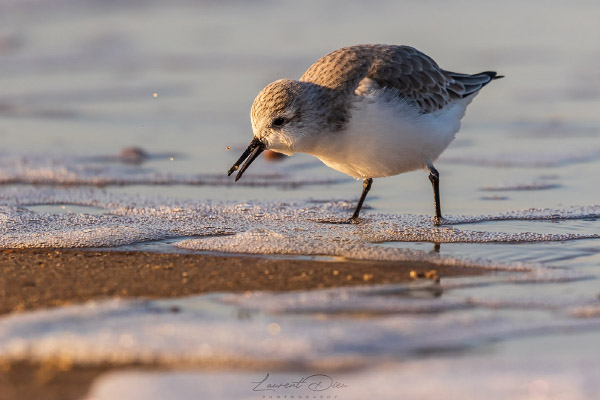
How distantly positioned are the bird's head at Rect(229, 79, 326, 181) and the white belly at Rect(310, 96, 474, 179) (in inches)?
4.7

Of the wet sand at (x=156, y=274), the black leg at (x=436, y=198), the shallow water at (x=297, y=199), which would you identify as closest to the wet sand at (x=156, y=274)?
the wet sand at (x=156, y=274)

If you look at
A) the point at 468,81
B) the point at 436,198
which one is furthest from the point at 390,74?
the point at 468,81

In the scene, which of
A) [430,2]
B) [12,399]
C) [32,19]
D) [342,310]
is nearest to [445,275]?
[342,310]

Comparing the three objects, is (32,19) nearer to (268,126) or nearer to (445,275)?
(268,126)

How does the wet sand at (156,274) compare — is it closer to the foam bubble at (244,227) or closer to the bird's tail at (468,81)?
the foam bubble at (244,227)

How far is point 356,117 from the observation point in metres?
5.52

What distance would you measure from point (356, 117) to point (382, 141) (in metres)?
0.20

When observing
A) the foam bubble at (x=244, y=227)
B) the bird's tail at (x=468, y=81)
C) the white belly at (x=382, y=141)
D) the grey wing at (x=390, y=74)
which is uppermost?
the grey wing at (x=390, y=74)

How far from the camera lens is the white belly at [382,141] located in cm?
551

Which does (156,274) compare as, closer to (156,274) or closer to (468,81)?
(156,274)

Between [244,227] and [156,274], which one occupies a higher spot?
[156,274]

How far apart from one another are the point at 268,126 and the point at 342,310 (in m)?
1.86

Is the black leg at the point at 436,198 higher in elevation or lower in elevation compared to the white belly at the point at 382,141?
lower

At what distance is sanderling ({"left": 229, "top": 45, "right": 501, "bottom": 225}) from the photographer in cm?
552
